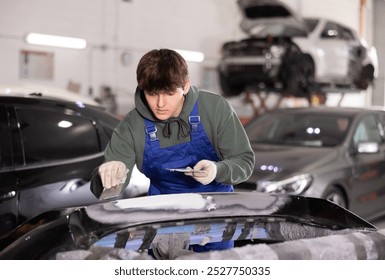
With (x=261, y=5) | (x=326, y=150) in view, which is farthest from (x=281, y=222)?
(x=261, y=5)

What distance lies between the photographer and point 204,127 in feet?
5.39

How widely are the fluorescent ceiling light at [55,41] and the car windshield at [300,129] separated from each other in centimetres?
226

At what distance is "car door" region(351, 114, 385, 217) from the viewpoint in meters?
3.69

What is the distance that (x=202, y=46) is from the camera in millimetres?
6914

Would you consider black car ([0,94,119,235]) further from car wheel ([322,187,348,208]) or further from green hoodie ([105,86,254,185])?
car wheel ([322,187,348,208])

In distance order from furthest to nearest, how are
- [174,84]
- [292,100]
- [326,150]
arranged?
1. [292,100]
2. [326,150]
3. [174,84]

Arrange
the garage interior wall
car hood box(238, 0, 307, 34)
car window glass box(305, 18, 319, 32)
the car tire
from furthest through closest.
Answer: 1. car window glass box(305, 18, 319, 32)
2. the car tire
3. car hood box(238, 0, 307, 34)
4. the garage interior wall

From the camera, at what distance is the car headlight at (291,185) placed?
3.14 metres

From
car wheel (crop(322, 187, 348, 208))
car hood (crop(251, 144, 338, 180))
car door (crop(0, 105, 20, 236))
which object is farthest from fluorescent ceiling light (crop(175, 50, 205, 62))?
car door (crop(0, 105, 20, 236))

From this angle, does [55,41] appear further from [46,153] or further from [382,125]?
[46,153]

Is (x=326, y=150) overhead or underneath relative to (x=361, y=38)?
underneath

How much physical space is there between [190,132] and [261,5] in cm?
531

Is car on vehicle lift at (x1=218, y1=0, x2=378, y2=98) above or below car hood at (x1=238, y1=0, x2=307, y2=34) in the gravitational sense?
below

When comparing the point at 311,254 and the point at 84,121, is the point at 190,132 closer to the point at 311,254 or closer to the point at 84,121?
the point at 311,254
